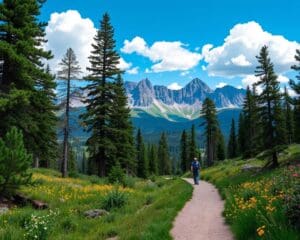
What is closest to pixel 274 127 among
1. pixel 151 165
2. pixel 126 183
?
pixel 126 183

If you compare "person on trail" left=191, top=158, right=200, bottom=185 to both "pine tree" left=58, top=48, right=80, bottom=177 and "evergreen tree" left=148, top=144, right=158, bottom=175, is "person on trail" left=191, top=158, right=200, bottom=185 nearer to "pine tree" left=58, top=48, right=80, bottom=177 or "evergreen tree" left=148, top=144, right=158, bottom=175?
"pine tree" left=58, top=48, right=80, bottom=177

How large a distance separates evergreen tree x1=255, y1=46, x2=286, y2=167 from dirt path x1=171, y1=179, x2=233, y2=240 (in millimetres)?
11929

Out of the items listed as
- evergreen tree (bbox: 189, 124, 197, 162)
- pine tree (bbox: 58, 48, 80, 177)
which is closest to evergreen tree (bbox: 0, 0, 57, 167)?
pine tree (bbox: 58, 48, 80, 177)

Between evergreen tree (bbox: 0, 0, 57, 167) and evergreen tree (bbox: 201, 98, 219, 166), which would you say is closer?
evergreen tree (bbox: 0, 0, 57, 167)

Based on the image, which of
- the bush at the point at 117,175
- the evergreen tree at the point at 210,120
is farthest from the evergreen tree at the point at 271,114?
the evergreen tree at the point at 210,120

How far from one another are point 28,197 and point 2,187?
1.82 m

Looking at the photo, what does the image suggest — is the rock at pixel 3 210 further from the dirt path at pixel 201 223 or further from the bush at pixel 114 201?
the dirt path at pixel 201 223

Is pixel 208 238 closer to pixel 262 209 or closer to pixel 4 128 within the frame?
pixel 262 209

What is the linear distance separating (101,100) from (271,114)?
1666 cm

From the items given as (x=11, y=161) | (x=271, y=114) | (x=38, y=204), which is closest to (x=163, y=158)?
(x=271, y=114)

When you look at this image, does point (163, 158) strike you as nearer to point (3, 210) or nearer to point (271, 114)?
point (271, 114)

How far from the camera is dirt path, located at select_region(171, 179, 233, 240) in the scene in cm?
955

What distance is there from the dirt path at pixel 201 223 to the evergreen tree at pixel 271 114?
1193cm

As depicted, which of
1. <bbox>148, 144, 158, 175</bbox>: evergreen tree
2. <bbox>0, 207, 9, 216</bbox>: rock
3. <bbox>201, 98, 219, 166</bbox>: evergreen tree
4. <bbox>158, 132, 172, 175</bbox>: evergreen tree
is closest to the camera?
<bbox>0, 207, 9, 216</bbox>: rock
